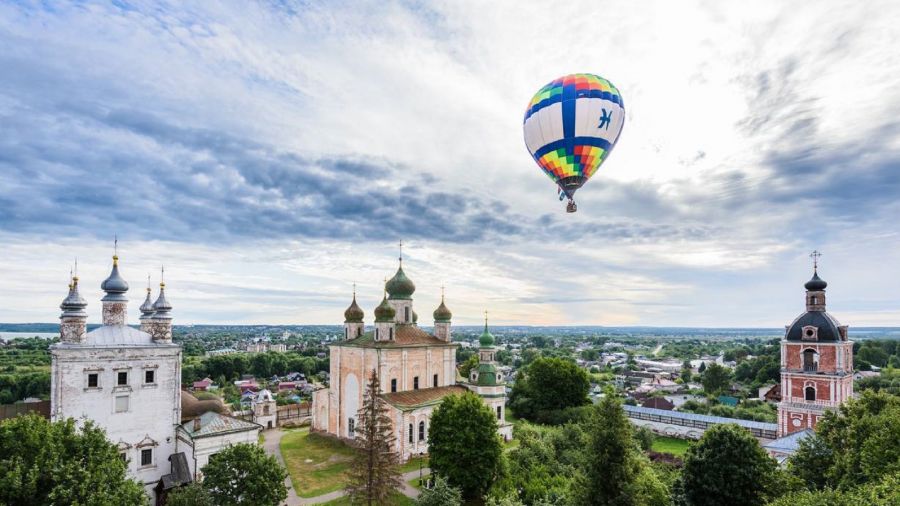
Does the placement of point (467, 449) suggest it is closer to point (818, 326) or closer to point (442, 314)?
point (442, 314)

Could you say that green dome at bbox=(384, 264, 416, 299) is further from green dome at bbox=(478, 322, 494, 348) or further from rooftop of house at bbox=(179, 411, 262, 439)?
rooftop of house at bbox=(179, 411, 262, 439)

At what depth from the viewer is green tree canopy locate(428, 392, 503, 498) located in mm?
22500

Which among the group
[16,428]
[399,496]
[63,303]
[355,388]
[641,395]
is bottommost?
[641,395]

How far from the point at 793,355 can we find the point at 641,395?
131ft

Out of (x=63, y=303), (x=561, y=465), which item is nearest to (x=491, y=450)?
(x=561, y=465)

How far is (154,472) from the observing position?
906 inches

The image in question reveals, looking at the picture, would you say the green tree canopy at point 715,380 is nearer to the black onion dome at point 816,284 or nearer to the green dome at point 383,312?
the black onion dome at point 816,284

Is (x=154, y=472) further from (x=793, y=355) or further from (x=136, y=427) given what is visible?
(x=793, y=355)

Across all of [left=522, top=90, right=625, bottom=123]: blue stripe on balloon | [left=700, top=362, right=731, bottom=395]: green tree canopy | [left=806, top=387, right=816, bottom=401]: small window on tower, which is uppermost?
[left=522, top=90, right=625, bottom=123]: blue stripe on balloon

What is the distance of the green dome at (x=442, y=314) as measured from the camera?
38531 millimetres

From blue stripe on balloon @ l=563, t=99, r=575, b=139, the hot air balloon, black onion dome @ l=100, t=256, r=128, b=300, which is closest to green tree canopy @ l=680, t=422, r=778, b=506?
the hot air balloon

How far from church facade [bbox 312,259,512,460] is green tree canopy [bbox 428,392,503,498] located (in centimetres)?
649

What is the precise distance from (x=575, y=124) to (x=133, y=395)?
23007mm

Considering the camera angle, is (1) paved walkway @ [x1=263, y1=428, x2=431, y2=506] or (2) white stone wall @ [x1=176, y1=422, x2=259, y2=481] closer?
(2) white stone wall @ [x1=176, y1=422, x2=259, y2=481]
